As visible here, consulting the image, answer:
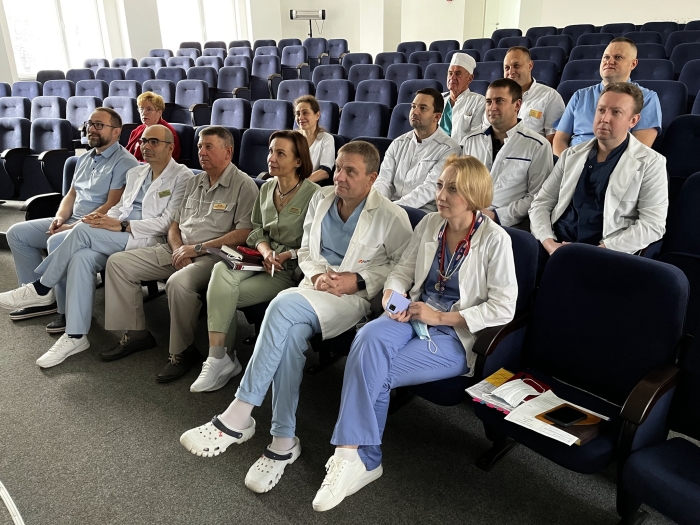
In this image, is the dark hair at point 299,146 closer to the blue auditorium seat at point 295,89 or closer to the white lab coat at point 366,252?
the white lab coat at point 366,252

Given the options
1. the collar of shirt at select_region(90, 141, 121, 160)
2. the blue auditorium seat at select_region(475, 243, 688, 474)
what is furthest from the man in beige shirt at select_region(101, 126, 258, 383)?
the blue auditorium seat at select_region(475, 243, 688, 474)

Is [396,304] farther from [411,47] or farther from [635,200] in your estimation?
[411,47]

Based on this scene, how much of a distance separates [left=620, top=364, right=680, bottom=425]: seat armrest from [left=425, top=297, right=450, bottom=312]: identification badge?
0.69 m

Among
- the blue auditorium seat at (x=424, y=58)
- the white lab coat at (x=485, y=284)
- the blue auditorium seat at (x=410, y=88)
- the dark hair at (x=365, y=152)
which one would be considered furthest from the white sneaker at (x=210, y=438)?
the blue auditorium seat at (x=424, y=58)

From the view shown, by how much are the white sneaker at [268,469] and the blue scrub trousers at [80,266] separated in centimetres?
140

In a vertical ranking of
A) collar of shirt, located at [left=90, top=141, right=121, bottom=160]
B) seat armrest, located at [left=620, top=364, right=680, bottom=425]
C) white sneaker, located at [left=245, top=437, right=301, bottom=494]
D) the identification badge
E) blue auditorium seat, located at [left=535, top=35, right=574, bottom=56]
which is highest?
blue auditorium seat, located at [left=535, top=35, right=574, bottom=56]

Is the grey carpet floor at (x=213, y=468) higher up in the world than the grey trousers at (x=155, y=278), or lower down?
lower down

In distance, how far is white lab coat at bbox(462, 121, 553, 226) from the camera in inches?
110

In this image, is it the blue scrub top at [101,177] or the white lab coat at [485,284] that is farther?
the blue scrub top at [101,177]

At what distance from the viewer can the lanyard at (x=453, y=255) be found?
1922 mm

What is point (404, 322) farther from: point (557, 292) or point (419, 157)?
point (419, 157)

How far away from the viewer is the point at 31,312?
320 centimetres

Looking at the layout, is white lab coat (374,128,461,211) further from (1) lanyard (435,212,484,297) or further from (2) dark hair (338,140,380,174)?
(1) lanyard (435,212,484,297)

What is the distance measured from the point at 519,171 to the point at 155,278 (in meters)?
2.04
